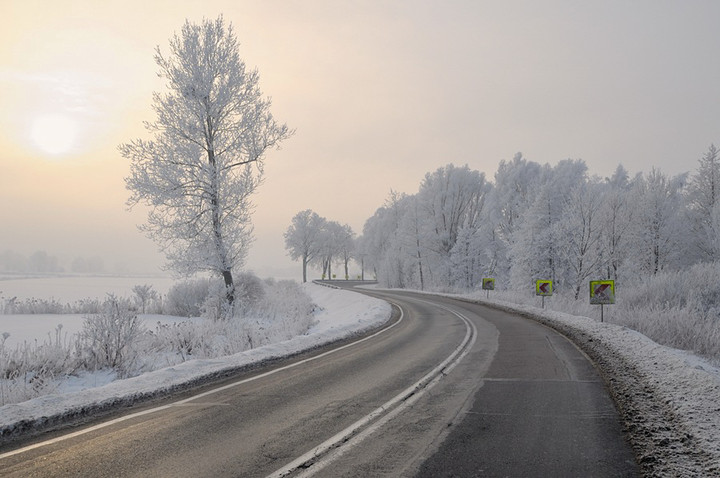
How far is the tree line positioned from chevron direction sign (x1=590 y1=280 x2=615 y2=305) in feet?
50.0

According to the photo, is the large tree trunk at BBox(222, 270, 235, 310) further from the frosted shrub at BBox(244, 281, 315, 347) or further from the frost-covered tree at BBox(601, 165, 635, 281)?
the frost-covered tree at BBox(601, 165, 635, 281)

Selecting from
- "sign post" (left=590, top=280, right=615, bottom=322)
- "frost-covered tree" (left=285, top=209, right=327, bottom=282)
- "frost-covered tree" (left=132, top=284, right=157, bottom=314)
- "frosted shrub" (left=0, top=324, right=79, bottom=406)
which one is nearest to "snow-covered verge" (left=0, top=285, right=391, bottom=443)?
"frosted shrub" (left=0, top=324, right=79, bottom=406)

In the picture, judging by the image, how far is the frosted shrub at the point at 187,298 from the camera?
21.2m

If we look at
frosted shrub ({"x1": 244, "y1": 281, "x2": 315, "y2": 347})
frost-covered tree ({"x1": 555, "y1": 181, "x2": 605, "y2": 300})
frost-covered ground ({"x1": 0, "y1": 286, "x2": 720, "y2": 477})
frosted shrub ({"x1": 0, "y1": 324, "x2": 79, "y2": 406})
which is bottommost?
frosted shrub ({"x1": 244, "y1": 281, "x2": 315, "y2": 347})

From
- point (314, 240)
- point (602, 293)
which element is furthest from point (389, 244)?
point (602, 293)

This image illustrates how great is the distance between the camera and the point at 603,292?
1473 cm

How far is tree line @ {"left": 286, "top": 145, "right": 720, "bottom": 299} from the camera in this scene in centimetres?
3133

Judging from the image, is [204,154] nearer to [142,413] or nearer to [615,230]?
[142,413]

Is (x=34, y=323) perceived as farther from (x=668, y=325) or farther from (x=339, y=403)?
(x=668, y=325)

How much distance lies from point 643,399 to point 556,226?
92.2 feet

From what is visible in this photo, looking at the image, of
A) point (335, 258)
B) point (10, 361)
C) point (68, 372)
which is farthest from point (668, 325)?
point (335, 258)

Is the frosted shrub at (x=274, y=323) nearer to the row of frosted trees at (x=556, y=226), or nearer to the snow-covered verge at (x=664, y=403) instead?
the snow-covered verge at (x=664, y=403)

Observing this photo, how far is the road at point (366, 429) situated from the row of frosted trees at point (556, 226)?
25.7 metres

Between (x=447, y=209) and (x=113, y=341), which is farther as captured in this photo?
(x=447, y=209)
